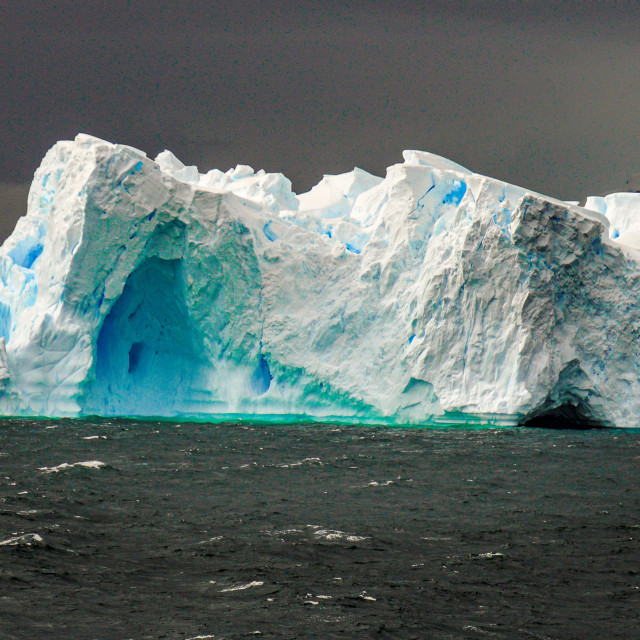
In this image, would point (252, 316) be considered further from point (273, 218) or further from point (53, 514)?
point (53, 514)

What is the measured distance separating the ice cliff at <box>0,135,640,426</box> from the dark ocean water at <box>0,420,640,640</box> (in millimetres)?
5529

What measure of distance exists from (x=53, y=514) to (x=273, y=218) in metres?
16.6

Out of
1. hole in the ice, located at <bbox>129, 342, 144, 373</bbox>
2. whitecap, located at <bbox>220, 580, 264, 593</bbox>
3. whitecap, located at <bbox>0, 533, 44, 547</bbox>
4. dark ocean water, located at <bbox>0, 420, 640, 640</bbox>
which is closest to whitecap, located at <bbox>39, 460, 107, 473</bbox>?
dark ocean water, located at <bbox>0, 420, 640, 640</bbox>

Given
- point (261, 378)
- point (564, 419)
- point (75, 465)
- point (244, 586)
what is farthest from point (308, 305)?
point (244, 586)

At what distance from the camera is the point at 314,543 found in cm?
990

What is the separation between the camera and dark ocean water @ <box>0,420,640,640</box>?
733 cm

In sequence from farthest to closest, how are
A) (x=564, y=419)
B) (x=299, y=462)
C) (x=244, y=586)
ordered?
1. (x=564, y=419)
2. (x=299, y=462)
3. (x=244, y=586)

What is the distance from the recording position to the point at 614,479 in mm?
Result: 14664

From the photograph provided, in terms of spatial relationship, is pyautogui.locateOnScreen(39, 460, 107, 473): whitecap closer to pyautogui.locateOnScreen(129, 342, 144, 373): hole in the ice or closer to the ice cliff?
the ice cliff

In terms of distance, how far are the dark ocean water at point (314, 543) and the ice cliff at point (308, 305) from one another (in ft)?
18.1

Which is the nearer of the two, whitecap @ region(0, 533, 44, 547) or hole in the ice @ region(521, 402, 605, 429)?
whitecap @ region(0, 533, 44, 547)

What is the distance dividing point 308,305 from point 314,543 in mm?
15853

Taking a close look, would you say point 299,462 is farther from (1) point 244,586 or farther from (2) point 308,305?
(2) point 308,305

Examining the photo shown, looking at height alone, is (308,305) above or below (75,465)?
above
